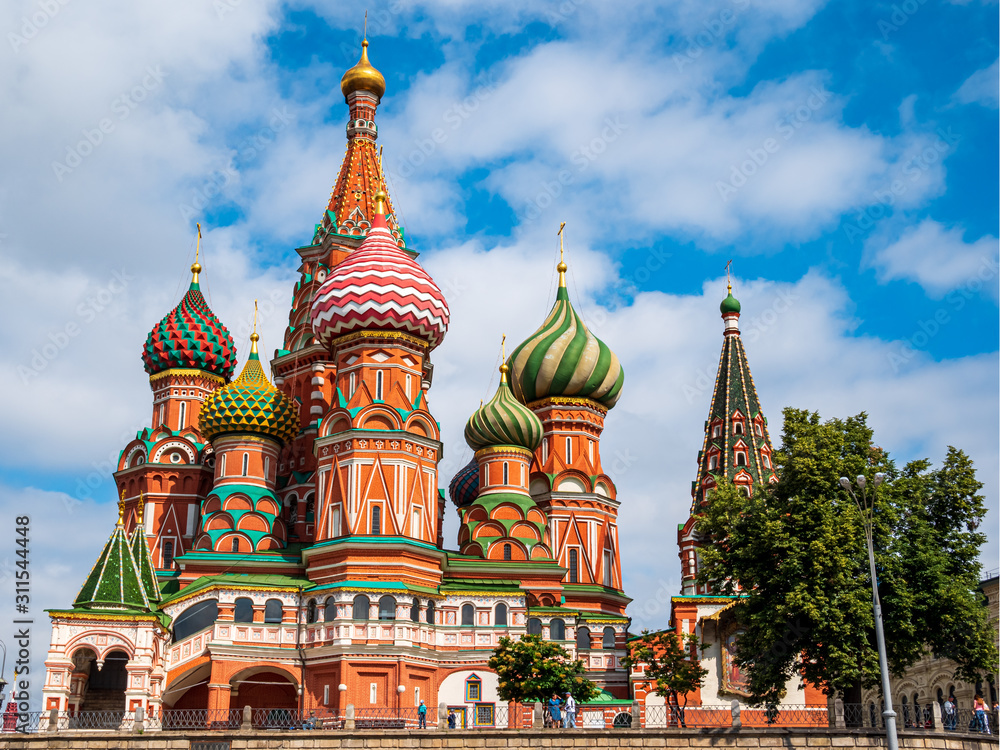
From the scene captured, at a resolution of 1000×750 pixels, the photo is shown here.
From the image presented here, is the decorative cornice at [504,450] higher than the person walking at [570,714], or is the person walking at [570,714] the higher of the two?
the decorative cornice at [504,450]

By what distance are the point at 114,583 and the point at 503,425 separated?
16584mm

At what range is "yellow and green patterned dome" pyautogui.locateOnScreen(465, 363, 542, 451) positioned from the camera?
152ft

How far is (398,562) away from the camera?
38.6 m

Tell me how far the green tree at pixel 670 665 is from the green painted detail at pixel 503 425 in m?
12.1

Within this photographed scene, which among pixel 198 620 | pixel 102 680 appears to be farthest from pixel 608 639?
pixel 102 680

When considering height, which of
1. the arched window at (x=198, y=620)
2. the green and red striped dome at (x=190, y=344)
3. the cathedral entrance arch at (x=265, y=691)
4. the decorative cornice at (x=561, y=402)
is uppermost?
the green and red striped dome at (x=190, y=344)

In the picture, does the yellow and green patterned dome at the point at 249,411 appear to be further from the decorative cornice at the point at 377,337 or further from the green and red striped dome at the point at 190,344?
the green and red striped dome at the point at 190,344

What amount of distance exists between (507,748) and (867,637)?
8.75m

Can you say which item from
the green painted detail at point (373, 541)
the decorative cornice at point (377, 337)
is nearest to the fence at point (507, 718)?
the green painted detail at point (373, 541)

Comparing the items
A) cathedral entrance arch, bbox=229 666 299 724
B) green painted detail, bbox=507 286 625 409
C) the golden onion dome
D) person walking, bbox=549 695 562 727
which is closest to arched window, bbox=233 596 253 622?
cathedral entrance arch, bbox=229 666 299 724

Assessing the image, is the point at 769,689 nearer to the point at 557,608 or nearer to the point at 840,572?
the point at 840,572

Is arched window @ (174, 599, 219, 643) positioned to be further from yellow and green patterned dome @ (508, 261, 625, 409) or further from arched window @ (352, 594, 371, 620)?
yellow and green patterned dome @ (508, 261, 625, 409)

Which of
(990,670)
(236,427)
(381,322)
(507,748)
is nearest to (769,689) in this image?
(990,670)

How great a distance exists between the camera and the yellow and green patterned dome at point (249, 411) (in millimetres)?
43688
